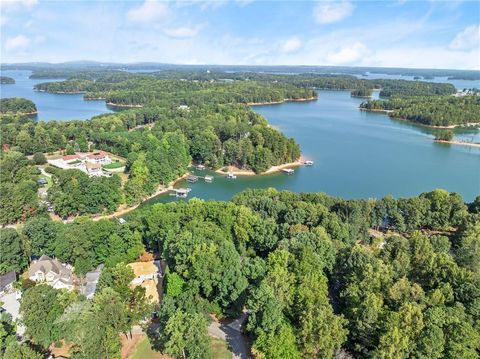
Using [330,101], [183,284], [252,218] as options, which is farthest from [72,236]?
[330,101]

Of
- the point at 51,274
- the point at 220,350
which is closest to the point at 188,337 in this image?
the point at 220,350

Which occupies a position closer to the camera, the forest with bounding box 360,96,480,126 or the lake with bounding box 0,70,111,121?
the forest with bounding box 360,96,480,126

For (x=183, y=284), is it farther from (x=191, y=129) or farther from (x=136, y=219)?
(x=191, y=129)

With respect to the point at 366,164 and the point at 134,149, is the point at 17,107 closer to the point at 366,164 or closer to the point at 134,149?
the point at 134,149

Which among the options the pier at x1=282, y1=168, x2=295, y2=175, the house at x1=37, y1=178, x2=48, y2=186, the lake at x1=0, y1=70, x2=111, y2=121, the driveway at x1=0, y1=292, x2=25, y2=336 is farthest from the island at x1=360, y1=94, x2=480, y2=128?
the driveway at x1=0, y1=292, x2=25, y2=336

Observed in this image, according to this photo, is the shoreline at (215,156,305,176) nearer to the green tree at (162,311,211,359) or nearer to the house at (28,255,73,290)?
the house at (28,255,73,290)
